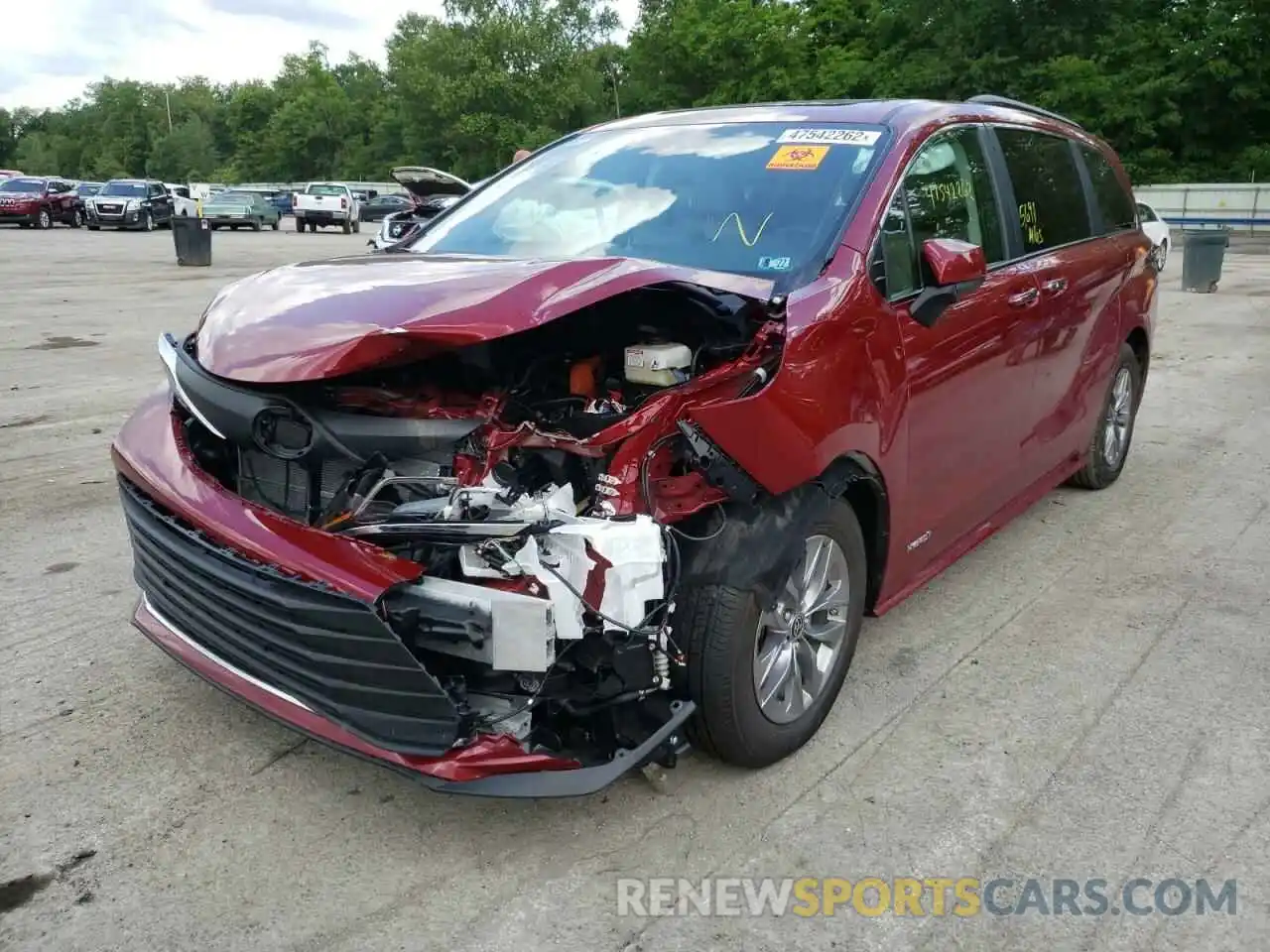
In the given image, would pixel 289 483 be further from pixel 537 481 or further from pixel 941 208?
pixel 941 208

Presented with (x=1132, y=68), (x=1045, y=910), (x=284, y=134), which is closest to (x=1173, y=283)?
(x=1045, y=910)

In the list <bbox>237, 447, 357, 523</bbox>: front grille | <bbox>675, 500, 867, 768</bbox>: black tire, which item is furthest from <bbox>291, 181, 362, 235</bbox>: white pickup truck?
<bbox>675, 500, 867, 768</bbox>: black tire

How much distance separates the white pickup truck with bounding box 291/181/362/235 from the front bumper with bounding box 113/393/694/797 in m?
39.2

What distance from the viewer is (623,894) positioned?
2.61 m

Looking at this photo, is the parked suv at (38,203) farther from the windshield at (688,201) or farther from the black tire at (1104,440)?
the black tire at (1104,440)

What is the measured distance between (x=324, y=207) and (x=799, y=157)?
1545 inches

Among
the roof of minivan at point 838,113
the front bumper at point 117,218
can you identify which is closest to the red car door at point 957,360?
the roof of minivan at point 838,113

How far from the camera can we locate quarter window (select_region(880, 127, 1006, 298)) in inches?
137

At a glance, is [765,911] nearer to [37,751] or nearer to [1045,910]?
[1045,910]

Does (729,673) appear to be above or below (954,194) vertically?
below

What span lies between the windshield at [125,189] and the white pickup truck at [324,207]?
5497 mm

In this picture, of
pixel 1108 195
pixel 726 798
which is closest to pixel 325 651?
pixel 726 798

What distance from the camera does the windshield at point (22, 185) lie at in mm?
36719

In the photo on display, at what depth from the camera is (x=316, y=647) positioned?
2.52 meters
